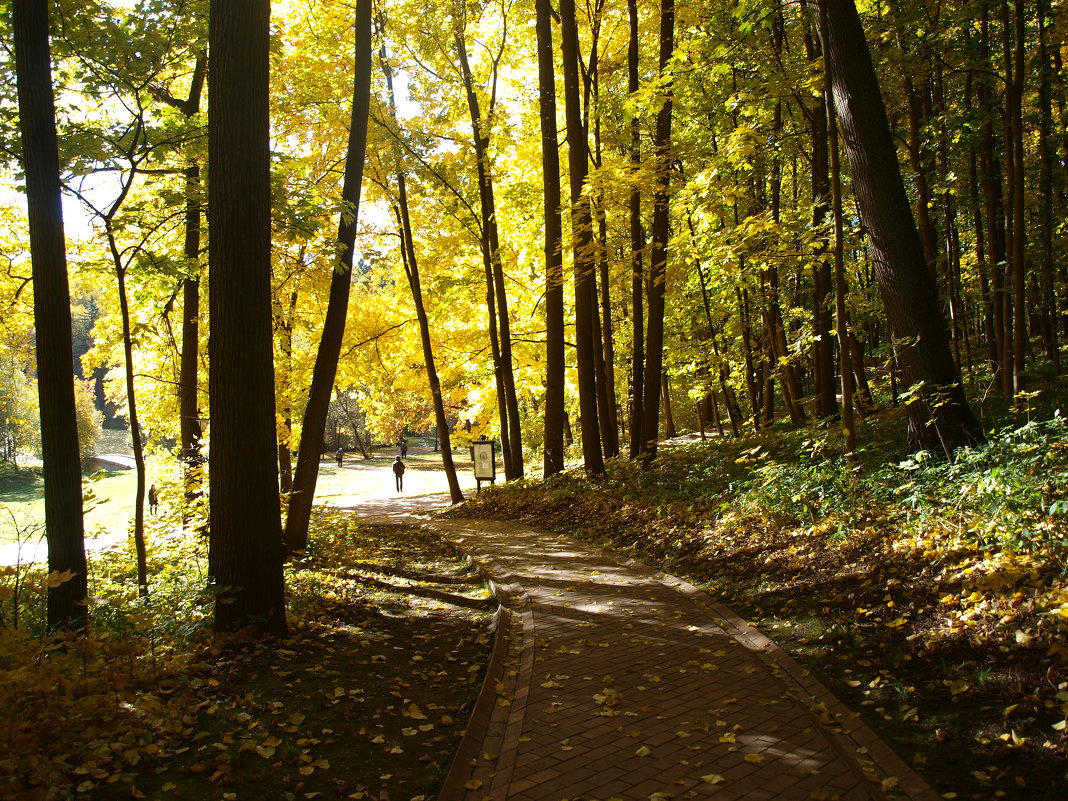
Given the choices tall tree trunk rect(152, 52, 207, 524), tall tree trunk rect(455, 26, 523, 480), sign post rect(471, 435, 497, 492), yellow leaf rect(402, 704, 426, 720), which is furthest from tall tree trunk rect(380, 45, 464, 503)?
yellow leaf rect(402, 704, 426, 720)

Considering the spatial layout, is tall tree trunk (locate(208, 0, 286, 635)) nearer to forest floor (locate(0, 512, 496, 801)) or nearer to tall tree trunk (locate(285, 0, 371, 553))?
forest floor (locate(0, 512, 496, 801))

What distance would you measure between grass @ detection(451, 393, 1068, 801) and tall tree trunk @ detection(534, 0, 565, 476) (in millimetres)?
7180

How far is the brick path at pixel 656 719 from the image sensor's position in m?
3.72

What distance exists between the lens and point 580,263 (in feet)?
45.1

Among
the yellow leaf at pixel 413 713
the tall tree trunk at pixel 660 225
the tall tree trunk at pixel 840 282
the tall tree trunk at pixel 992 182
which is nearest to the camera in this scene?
the yellow leaf at pixel 413 713

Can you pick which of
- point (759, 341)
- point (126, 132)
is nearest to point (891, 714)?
point (126, 132)

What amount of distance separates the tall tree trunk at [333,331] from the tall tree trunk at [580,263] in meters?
4.63

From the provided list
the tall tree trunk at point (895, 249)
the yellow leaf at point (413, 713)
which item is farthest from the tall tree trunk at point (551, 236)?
the yellow leaf at point (413, 713)

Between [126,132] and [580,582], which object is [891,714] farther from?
[126,132]

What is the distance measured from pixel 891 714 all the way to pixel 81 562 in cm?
618

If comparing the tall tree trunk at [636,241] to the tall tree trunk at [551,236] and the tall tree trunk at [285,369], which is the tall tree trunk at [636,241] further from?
the tall tree trunk at [285,369]

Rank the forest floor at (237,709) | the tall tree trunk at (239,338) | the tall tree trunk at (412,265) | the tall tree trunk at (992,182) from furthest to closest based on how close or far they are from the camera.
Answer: the tall tree trunk at (412,265) → the tall tree trunk at (992,182) → the tall tree trunk at (239,338) → the forest floor at (237,709)

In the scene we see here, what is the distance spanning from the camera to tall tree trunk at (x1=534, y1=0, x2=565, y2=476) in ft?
49.5

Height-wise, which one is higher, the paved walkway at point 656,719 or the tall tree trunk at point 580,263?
the tall tree trunk at point 580,263
